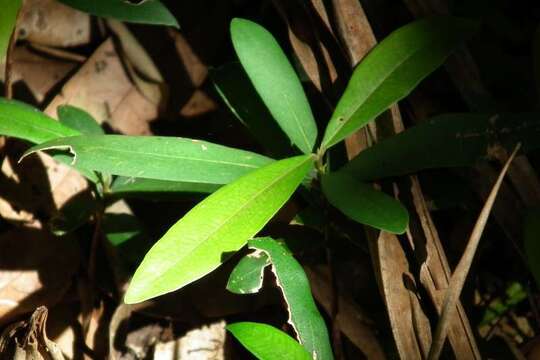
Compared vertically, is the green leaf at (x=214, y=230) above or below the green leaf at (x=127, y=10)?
below

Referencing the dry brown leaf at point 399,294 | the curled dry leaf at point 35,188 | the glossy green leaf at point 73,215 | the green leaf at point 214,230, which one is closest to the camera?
the green leaf at point 214,230

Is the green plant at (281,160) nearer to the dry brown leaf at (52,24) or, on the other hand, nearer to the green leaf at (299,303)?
the green leaf at (299,303)

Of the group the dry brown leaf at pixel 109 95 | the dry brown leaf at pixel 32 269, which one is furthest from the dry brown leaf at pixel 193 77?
the dry brown leaf at pixel 32 269

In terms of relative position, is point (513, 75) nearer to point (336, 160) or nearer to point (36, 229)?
point (336, 160)

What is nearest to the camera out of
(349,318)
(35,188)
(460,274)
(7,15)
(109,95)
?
(460,274)

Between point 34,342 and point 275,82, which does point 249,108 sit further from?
Answer: point 34,342

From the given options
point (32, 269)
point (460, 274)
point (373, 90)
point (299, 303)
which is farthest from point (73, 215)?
point (460, 274)
